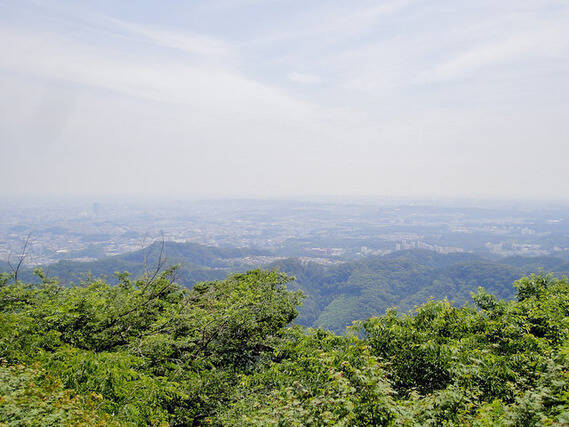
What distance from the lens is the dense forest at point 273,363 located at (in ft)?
16.4

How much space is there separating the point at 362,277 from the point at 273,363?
447 ft

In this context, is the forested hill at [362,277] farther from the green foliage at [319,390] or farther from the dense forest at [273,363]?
the green foliage at [319,390]

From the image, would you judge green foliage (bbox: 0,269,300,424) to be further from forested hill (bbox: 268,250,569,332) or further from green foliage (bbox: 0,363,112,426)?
forested hill (bbox: 268,250,569,332)

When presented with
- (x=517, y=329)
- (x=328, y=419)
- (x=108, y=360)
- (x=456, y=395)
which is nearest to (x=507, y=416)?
(x=456, y=395)

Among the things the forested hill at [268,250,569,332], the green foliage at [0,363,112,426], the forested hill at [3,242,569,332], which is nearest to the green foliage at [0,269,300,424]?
the green foliage at [0,363,112,426]

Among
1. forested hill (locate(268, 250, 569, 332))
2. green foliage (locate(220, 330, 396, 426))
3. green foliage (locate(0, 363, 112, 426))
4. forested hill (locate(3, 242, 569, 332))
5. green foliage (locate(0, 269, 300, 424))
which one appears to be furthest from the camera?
forested hill (locate(268, 250, 569, 332))

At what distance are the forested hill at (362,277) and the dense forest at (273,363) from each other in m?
84.0

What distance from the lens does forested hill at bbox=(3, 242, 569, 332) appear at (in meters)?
105

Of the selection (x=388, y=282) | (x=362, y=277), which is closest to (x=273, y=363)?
(x=362, y=277)

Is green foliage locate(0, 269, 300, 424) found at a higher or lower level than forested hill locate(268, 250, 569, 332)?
higher

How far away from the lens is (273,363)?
33.3ft

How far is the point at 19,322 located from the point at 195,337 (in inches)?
230

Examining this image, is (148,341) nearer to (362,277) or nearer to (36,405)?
(36,405)

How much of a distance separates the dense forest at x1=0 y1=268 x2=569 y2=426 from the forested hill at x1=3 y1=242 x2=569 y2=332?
84002mm
